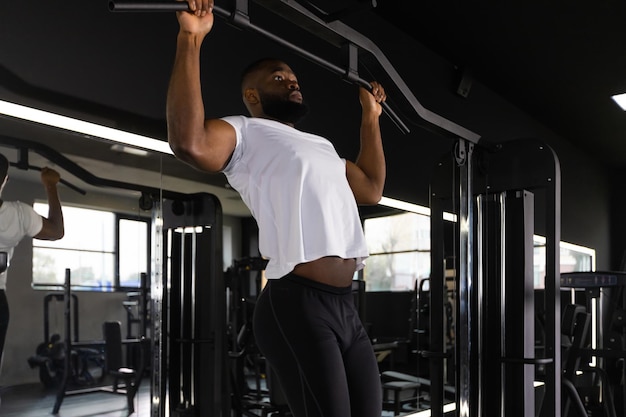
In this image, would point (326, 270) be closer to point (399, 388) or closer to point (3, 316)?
point (3, 316)

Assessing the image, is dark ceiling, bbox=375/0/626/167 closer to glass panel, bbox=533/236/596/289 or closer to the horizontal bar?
glass panel, bbox=533/236/596/289

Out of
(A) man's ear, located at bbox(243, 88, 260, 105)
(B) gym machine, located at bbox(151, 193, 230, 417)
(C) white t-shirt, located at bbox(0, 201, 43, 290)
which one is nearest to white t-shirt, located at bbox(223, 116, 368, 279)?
(A) man's ear, located at bbox(243, 88, 260, 105)

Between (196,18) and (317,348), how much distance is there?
27.9 inches

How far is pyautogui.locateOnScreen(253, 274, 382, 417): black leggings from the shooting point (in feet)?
4.42

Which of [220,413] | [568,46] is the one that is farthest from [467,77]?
[220,413]

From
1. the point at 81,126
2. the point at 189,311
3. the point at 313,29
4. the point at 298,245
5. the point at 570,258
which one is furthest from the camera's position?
the point at 570,258

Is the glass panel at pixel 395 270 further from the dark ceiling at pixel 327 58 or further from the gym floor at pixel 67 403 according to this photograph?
the gym floor at pixel 67 403

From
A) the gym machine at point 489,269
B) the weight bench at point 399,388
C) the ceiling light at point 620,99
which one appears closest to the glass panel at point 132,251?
the gym machine at point 489,269

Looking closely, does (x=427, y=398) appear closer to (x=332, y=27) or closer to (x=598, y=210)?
(x=332, y=27)

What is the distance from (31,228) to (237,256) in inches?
39.3

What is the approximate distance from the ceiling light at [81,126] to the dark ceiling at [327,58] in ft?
0.08

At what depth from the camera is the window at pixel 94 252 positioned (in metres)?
2.24

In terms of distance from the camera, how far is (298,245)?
1.39 meters

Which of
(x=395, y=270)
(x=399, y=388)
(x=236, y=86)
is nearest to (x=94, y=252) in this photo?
(x=236, y=86)
